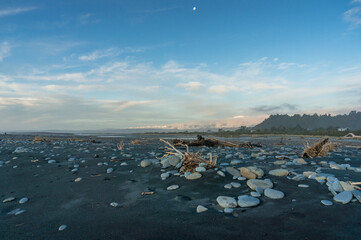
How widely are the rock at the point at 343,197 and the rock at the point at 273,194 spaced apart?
0.61 metres

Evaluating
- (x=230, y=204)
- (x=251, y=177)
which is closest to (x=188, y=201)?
(x=230, y=204)

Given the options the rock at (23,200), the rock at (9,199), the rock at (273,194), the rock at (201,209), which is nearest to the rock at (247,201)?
the rock at (273,194)

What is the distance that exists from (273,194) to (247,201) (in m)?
0.46

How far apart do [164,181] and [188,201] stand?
1.09 m

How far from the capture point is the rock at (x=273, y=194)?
9.46ft

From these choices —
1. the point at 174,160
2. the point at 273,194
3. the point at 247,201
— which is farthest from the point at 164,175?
the point at 273,194

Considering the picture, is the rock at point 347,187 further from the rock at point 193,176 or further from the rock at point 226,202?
the rock at point 193,176

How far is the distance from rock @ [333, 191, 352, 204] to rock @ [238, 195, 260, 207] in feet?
3.14

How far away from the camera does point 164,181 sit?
403 cm

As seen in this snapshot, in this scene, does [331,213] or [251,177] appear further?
[251,177]

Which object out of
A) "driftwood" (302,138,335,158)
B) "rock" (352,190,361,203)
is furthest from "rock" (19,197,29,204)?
"driftwood" (302,138,335,158)

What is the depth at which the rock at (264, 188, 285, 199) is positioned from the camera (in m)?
2.88

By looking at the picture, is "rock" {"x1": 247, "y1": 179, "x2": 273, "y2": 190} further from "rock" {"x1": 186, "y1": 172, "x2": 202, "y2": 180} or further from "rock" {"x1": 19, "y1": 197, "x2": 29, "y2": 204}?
"rock" {"x1": 19, "y1": 197, "x2": 29, "y2": 204}

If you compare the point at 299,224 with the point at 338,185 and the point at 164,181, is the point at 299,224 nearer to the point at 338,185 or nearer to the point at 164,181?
the point at 338,185
